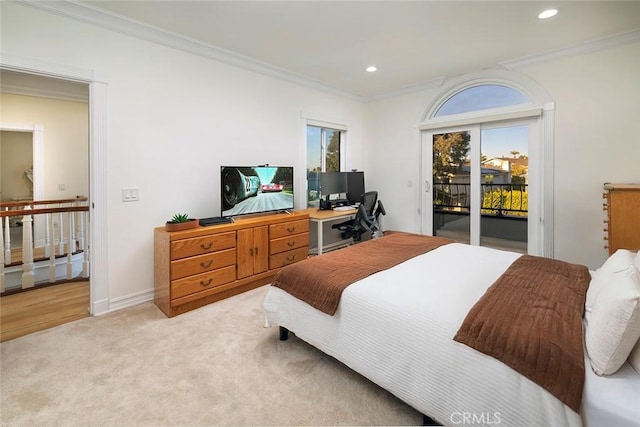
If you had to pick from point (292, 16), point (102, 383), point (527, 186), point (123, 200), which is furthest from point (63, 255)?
point (527, 186)

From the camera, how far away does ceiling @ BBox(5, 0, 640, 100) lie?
2.47m

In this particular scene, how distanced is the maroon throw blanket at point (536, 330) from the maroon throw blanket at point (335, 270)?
690 mm

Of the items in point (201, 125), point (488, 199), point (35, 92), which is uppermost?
point (35, 92)

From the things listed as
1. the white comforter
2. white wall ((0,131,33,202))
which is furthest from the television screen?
white wall ((0,131,33,202))

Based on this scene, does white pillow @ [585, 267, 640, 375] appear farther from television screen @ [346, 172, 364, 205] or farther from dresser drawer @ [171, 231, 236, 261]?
television screen @ [346, 172, 364, 205]

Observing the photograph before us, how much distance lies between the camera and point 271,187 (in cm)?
362

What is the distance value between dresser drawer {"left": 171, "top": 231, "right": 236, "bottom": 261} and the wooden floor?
103 cm

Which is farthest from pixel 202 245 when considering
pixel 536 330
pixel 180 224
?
pixel 536 330

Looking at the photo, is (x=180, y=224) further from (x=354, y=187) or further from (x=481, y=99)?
(x=481, y=99)

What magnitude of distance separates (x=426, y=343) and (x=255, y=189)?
101 inches

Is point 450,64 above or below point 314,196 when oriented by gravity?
above

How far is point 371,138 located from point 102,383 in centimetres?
472

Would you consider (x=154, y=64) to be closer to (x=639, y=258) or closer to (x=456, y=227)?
(x=639, y=258)

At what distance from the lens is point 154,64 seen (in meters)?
2.88
